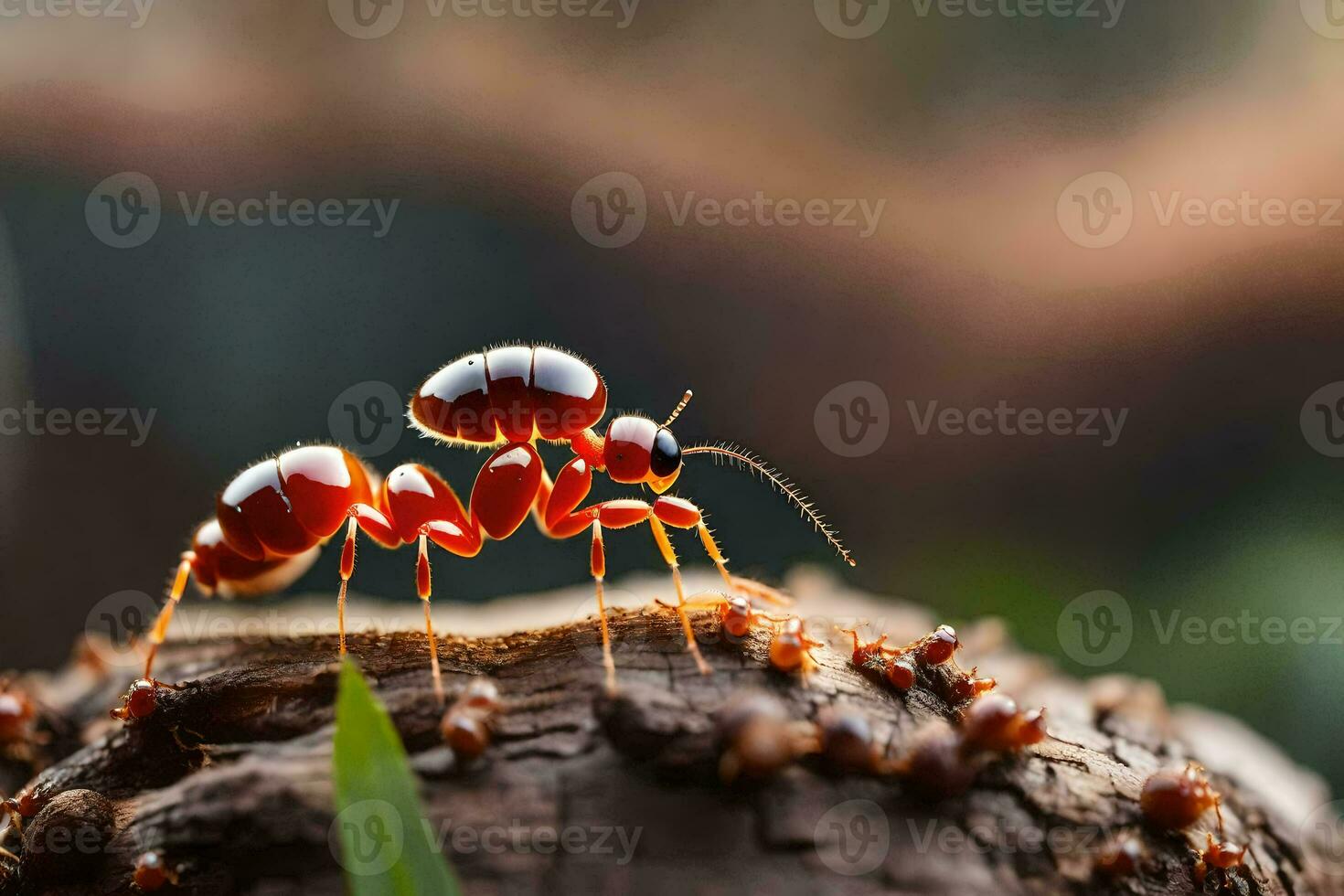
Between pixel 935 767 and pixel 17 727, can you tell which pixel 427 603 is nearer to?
pixel 935 767

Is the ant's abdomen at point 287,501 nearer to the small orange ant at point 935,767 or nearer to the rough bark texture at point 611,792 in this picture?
the rough bark texture at point 611,792

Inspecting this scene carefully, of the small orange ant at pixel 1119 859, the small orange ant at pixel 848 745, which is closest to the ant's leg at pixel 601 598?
the small orange ant at pixel 848 745

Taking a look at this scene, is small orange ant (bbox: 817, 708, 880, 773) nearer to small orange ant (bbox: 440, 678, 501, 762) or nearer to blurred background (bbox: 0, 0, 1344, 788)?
small orange ant (bbox: 440, 678, 501, 762)

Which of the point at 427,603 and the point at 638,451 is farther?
the point at 638,451

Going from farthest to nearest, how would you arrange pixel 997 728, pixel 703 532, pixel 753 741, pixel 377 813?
pixel 703 532 < pixel 997 728 < pixel 753 741 < pixel 377 813

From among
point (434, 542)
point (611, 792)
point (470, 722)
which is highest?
point (434, 542)

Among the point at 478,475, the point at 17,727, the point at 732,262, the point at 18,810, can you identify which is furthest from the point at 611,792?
the point at 732,262

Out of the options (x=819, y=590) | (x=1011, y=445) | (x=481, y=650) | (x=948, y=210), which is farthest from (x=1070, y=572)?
(x=481, y=650)
